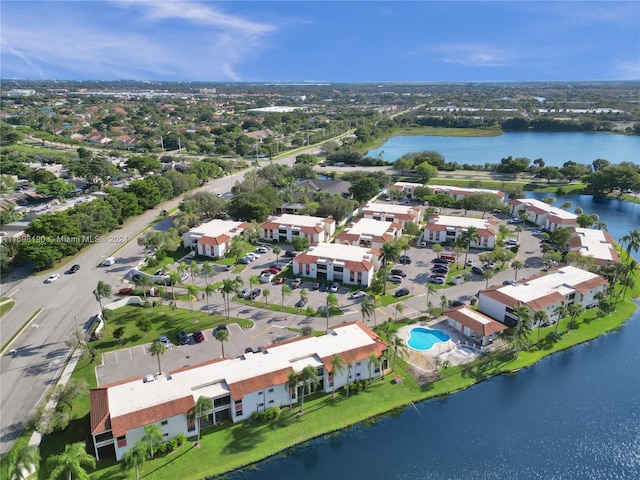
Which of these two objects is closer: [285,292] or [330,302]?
[330,302]

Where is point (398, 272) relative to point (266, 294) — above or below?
below

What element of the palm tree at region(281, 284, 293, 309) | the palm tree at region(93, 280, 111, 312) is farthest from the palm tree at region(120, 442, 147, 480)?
the palm tree at region(281, 284, 293, 309)

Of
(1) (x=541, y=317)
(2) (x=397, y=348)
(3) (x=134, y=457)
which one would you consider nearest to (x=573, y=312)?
(1) (x=541, y=317)

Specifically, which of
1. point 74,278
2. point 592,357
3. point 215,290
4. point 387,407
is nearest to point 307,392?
point 387,407

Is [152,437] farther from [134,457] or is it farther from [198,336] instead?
[198,336]

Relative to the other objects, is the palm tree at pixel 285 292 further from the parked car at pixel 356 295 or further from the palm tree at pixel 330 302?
the parked car at pixel 356 295

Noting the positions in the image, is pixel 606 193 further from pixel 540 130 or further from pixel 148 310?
pixel 540 130

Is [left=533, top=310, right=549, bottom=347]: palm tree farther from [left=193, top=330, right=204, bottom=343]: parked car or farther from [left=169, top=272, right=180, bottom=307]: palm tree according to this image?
[left=169, top=272, right=180, bottom=307]: palm tree
